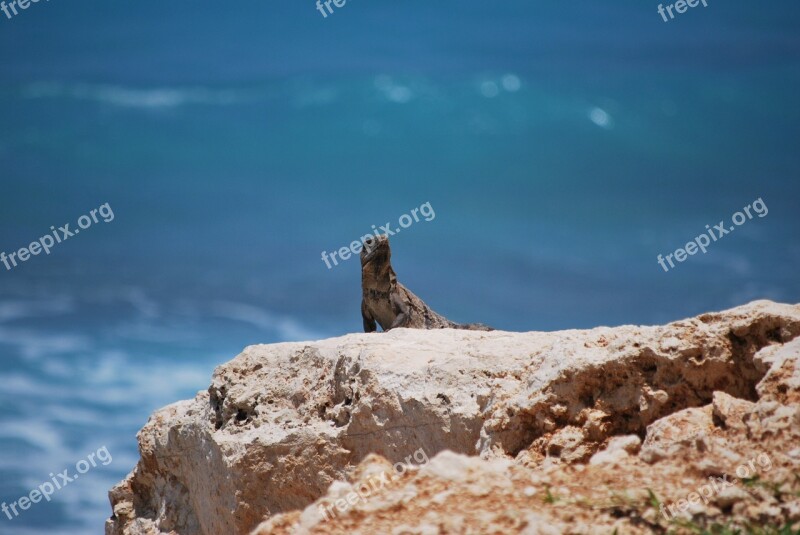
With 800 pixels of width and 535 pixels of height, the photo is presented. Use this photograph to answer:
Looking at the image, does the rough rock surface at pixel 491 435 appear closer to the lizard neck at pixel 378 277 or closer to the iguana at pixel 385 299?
the iguana at pixel 385 299

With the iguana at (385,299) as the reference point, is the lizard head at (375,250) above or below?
above

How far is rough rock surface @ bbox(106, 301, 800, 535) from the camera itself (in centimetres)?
315

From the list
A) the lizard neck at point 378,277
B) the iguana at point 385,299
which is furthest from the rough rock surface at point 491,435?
the lizard neck at point 378,277

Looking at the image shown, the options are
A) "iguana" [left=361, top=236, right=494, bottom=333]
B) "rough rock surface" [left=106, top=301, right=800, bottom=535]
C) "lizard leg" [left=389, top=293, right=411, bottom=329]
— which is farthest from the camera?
"iguana" [left=361, top=236, right=494, bottom=333]

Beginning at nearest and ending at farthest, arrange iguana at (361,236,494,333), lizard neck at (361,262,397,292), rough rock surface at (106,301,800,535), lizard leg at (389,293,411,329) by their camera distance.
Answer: rough rock surface at (106,301,800,535) < lizard leg at (389,293,411,329) < iguana at (361,236,494,333) < lizard neck at (361,262,397,292)

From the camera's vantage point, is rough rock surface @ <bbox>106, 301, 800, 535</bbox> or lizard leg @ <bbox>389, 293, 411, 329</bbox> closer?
rough rock surface @ <bbox>106, 301, 800, 535</bbox>

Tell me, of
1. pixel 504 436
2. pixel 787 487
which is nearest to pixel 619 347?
pixel 504 436

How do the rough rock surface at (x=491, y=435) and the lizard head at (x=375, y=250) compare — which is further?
the lizard head at (x=375, y=250)

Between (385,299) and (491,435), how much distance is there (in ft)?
21.7

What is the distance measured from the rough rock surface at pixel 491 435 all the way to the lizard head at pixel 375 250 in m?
4.12

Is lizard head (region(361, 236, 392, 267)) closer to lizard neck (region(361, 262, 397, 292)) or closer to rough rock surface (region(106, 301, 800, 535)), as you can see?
lizard neck (region(361, 262, 397, 292))

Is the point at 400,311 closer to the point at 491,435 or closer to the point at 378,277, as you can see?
the point at 378,277

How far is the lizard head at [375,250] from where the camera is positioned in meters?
11.6

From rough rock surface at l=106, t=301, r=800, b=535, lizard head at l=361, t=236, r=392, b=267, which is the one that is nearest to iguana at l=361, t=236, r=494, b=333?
lizard head at l=361, t=236, r=392, b=267
